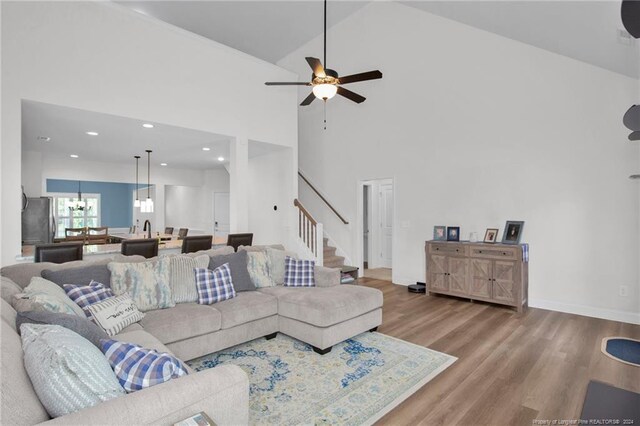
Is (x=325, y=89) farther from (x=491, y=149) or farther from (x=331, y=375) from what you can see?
(x=491, y=149)

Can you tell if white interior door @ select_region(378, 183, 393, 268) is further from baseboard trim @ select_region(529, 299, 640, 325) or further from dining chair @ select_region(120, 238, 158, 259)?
dining chair @ select_region(120, 238, 158, 259)

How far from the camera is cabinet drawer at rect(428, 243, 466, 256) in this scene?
5.08 meters

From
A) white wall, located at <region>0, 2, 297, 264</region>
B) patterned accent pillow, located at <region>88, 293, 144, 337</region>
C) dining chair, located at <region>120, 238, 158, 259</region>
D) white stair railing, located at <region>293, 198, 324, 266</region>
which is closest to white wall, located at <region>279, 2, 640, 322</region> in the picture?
white stair railing, located at <region>293, 198, 324, 266</region>

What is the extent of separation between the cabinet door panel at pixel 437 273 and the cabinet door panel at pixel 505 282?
0.73 m

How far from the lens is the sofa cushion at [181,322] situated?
2.69 meters

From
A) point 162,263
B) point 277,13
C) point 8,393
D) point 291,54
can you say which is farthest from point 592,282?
point 291,54

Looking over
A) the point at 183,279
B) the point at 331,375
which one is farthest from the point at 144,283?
the point at 331,375

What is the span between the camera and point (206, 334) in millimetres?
2965

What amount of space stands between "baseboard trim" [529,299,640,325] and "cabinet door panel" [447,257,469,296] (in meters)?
0.93

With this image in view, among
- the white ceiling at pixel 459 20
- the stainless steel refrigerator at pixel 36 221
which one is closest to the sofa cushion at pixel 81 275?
the stainless steel refrigerator at pixel 36 221

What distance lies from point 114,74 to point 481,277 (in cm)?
561

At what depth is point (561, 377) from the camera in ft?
9.04

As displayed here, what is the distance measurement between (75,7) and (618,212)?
690 cm

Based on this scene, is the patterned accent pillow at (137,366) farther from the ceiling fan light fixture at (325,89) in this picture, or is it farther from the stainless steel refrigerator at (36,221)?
the stainless steel refrigerator at (36,221)
